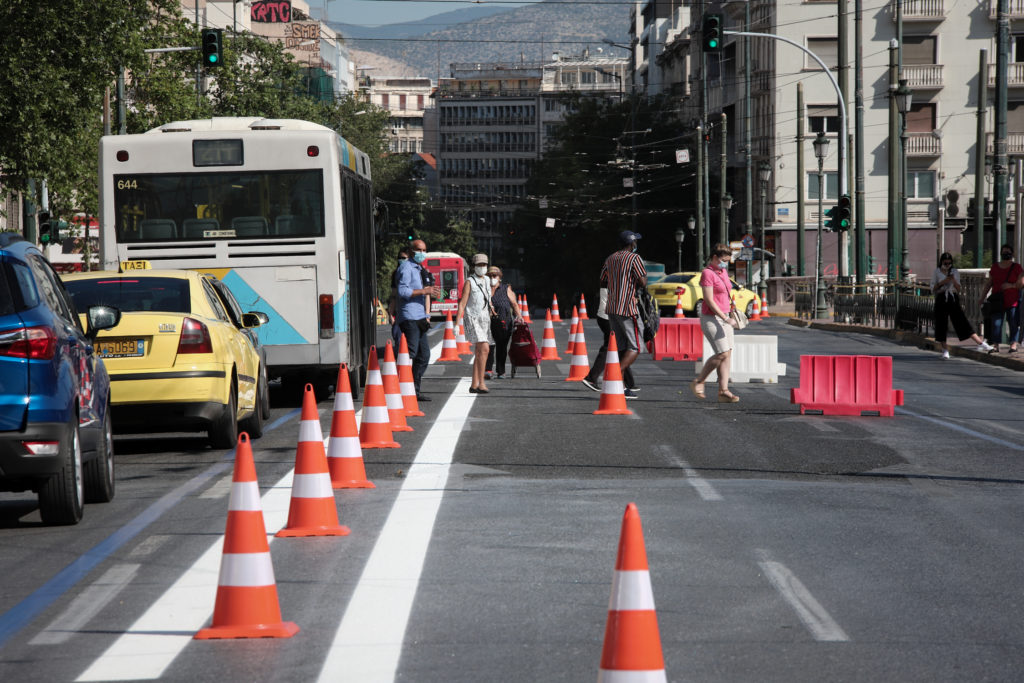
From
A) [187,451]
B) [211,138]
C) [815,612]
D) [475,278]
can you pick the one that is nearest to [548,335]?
[475,278]

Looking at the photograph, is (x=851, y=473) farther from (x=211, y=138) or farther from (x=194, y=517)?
(x=211, y=138)

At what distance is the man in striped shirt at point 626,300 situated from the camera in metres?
19.6

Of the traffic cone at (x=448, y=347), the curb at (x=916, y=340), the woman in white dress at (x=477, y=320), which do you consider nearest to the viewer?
the woman in white dress at (x=477, y=320)

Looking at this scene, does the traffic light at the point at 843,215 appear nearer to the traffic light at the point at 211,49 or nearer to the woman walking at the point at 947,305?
the woman walking at the point at 947,305

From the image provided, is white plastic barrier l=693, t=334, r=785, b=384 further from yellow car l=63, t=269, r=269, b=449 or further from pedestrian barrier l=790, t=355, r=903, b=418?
yellow car l=63, t=269, r=269, b=449

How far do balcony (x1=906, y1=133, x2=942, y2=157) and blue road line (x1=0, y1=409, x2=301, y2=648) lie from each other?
225 ft

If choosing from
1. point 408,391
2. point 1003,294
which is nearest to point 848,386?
point 408,391

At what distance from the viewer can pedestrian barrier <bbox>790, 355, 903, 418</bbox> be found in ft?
57.7

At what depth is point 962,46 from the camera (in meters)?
78.5

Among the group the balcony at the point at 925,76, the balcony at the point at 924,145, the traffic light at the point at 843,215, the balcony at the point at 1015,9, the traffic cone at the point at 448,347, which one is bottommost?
the traffic cone at the point at 448,347

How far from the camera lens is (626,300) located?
64.4 feet

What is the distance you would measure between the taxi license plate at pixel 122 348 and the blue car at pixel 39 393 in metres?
3.40

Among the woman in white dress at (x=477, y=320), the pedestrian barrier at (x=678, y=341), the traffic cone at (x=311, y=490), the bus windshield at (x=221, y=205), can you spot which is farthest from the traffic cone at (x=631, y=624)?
the pedestrian barrier at (x=678, y=341)

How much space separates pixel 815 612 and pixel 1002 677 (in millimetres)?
1251
